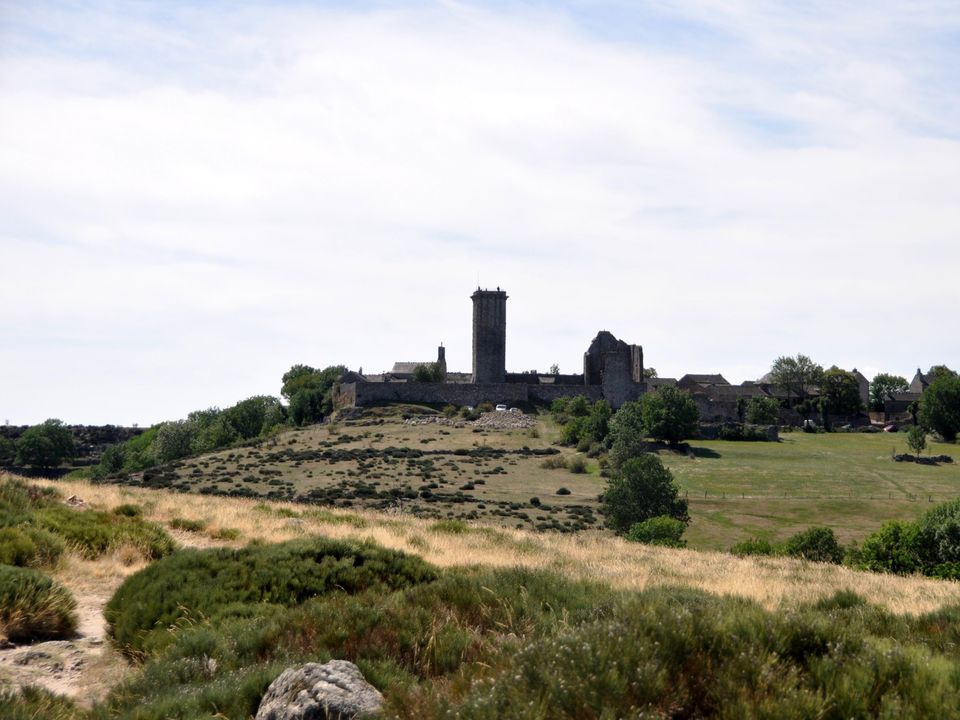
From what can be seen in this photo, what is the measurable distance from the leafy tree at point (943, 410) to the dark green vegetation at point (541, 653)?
108798mm

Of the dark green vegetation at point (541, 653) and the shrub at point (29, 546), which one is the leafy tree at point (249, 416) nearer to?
the shrub at point (29, 546)

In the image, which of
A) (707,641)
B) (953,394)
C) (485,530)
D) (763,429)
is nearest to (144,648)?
(707,641)

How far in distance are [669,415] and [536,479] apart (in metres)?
27.6

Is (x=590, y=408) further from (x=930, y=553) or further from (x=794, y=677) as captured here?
(x=794, y=677)

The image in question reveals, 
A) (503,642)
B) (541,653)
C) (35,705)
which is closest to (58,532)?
(35,705)

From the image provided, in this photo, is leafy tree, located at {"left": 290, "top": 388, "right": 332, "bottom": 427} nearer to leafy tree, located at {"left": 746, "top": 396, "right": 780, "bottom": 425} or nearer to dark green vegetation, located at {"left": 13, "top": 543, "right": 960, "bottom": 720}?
leafy tree, located at {"left": 746, "top": 396, "right": 780, "bottom": 425}

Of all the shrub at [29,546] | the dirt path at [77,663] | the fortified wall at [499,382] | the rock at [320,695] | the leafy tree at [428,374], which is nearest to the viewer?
the rock at [320,695]

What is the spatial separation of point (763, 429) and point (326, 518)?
8852 cm

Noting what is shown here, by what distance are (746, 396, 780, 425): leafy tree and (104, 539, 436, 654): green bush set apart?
107m

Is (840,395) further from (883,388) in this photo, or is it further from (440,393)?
(440,393)

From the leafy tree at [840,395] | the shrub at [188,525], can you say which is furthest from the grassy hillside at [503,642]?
the leafy tree at [840,395]

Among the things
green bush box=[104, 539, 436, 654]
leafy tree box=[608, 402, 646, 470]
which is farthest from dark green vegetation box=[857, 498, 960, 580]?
leafy tree box=[608, 402, 646, 470]

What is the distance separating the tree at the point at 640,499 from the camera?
5041 centimetres

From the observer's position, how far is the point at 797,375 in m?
135
